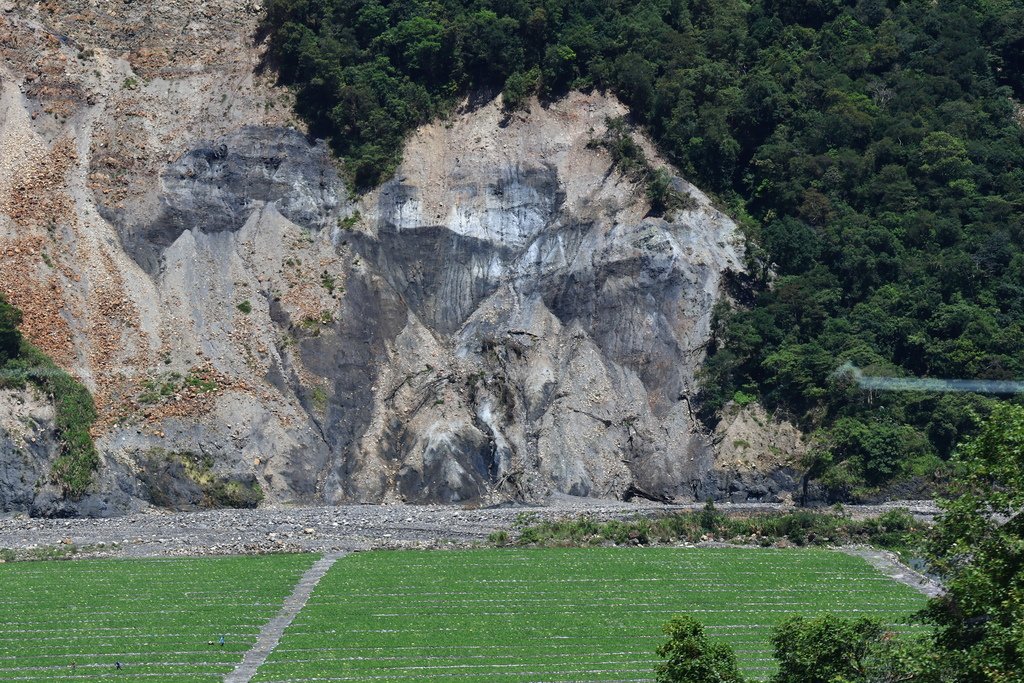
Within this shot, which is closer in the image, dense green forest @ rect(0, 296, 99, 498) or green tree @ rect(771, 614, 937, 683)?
green tree @ rect(771, 614, 937, 683)

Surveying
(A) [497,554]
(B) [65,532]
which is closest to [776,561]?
(A) [497,554]

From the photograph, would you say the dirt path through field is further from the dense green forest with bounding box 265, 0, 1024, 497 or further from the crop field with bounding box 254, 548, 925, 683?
the dense green forest with bounding box 265, 0, 1024, 497

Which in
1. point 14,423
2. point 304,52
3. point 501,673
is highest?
point 304,52

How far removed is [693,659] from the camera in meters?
21.6

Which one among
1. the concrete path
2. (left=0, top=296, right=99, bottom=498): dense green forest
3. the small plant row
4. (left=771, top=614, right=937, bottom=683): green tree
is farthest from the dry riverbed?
(left=771, top=614, right=937, bottom=683): green tree

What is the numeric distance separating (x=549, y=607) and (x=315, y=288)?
2666 centimetres

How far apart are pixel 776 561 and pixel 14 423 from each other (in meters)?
26.6

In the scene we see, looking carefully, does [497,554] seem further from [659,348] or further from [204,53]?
[204,53]

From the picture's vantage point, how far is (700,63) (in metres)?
69.3

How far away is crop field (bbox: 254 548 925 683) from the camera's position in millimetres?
34312

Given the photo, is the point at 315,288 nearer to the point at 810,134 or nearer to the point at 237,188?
the point at 237,188

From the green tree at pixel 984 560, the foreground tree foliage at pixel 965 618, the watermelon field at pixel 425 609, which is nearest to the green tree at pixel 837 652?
the foreground tree foliage at pixel 965 618

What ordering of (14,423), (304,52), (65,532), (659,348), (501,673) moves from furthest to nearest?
(304,52) → (659,348) → (14,423) → (65,532) → (501,673)

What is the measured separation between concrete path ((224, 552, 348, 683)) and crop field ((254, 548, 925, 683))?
0.99 ft
